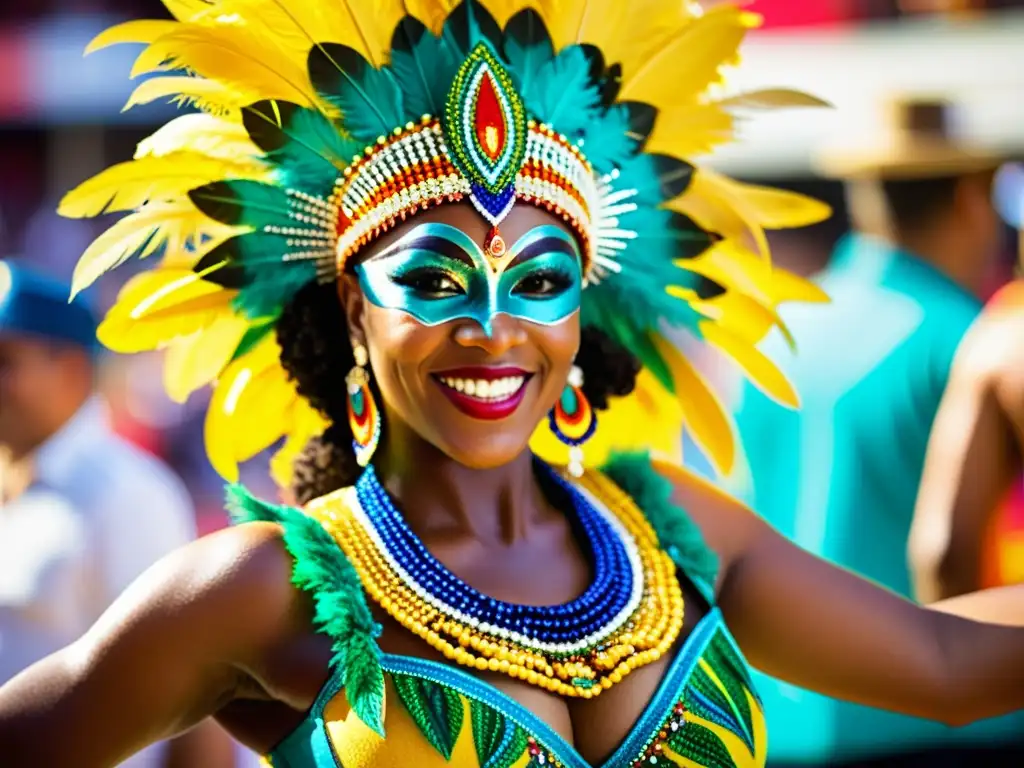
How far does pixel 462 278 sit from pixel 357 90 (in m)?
0.38

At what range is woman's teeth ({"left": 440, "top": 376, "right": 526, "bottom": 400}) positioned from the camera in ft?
8.10

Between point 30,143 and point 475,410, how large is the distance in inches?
446

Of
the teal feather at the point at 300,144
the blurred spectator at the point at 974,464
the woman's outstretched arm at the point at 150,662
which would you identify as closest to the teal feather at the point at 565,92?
the teal feather at the point at 300,144

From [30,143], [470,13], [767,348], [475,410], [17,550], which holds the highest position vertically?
[470,13]

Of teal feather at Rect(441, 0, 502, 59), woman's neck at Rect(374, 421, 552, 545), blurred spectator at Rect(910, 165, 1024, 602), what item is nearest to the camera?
teal feather at Rect(441, 0, 502, 59)

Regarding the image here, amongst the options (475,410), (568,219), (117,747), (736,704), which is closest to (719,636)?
(736,704)

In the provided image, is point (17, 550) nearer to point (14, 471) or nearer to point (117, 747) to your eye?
point (14, 471)

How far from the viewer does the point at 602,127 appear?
270cm

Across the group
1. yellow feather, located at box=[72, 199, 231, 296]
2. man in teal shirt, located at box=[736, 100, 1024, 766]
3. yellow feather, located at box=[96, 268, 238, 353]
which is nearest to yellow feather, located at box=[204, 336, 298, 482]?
yellow feather, located at box=[96, 268, 238, 353]

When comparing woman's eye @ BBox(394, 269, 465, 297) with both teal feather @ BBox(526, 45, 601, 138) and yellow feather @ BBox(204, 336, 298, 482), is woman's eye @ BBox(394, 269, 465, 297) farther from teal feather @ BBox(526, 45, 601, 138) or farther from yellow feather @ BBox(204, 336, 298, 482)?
yellow feather @ BBox(204, 336, 298, 482)

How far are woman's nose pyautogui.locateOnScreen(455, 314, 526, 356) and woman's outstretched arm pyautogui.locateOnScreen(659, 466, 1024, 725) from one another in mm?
573

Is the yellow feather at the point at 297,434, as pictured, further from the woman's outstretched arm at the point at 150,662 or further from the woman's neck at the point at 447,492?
the woman's outstretched arm at the point at 150,662

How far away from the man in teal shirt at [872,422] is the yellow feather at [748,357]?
4.88ft

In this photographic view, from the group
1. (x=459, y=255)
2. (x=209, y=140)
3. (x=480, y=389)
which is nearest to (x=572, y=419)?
(x=480, y=389)
